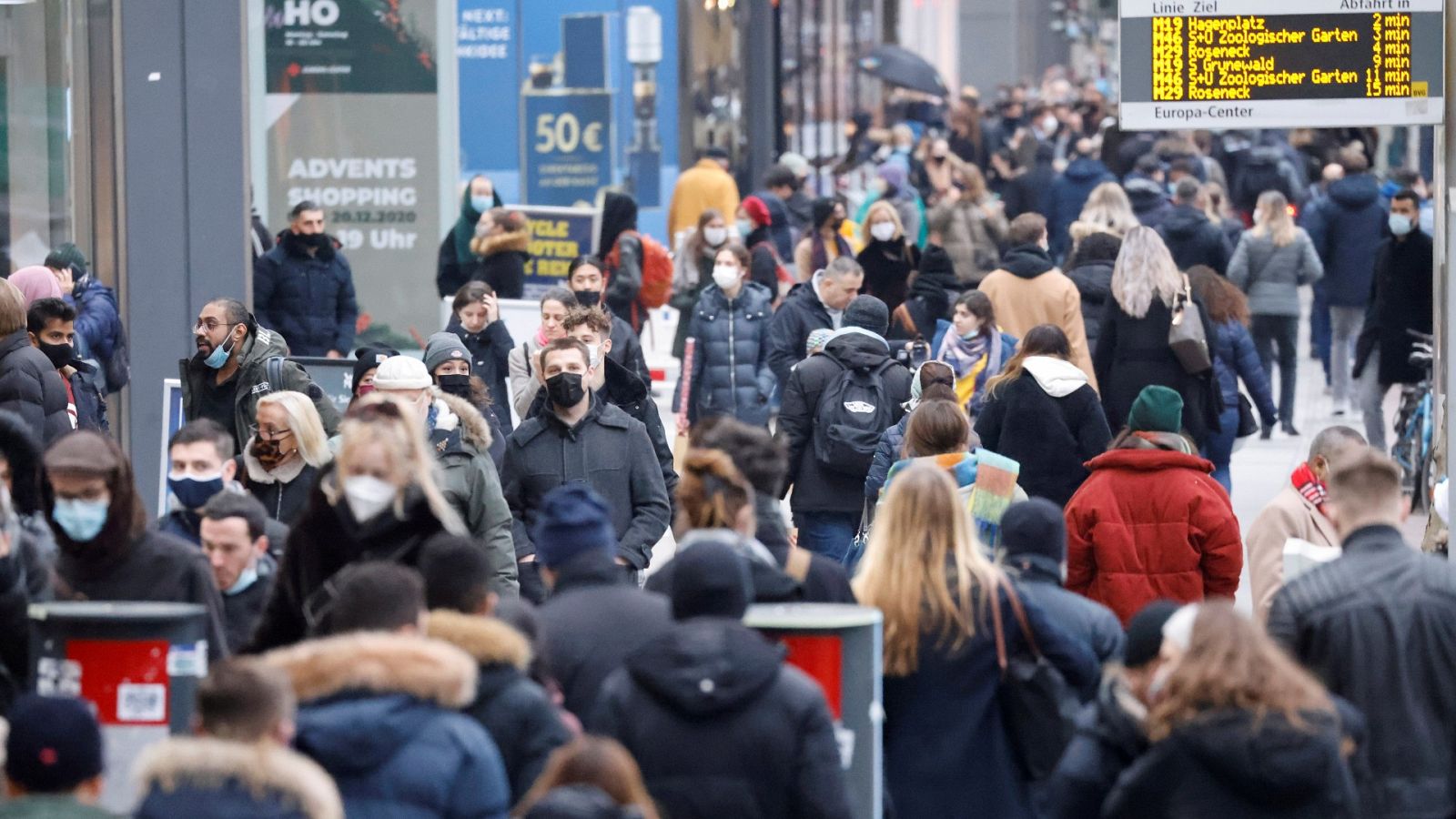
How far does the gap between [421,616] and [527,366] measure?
6.52 m

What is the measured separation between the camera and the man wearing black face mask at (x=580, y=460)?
919 centimetres

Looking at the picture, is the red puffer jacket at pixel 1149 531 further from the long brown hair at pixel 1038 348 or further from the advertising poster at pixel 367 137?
the advertising poster at pixel 367 137

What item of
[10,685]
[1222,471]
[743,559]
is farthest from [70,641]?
[1222,471]

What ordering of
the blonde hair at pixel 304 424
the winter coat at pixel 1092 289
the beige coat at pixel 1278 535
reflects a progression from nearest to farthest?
the beige coat at pixel 1278 535
the blonde hair at pixel 304 424
the winter coat at pixel 1092 289

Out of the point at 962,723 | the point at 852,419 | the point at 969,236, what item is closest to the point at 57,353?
the point at 852,419

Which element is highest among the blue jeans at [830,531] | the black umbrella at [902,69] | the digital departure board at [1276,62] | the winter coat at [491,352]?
the black umbrella at [902,69]

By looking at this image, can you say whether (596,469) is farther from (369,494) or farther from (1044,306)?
(1044,306)

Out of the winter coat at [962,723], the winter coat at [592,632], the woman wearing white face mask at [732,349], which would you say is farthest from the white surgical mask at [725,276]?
the winter coat at [592,632]

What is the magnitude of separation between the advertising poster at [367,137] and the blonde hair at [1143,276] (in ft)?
18.6

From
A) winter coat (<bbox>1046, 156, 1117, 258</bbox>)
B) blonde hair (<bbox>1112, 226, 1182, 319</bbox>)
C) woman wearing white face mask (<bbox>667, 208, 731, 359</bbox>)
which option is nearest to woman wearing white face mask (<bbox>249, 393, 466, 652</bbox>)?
blonde hair (<bbox>1112, 226, 1182, 319</bbox>)

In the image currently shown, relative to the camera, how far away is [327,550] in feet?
20.6

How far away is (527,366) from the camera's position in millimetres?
11570

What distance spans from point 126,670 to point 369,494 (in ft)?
2.70

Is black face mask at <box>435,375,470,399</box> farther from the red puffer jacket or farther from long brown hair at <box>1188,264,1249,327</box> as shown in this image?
long brown hair at <box>1188,264,1249,327</box>
